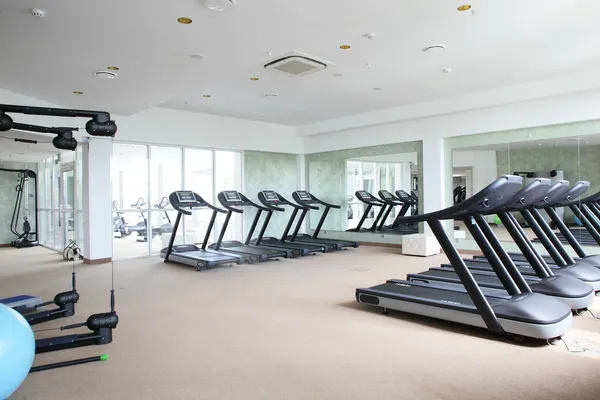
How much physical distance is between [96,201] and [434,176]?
678 centimetres

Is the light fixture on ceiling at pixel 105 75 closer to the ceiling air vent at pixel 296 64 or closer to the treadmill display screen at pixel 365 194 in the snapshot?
the ceiling air vent at pixel 296 64

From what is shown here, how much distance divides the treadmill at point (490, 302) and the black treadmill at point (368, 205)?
240 inches

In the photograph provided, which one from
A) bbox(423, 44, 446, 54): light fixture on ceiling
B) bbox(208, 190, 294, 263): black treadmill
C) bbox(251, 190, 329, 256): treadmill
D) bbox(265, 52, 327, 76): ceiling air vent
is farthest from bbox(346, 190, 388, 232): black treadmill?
bbox(423, 44, 446, 54): light fixture on ceiling

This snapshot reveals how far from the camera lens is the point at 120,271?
7.02m

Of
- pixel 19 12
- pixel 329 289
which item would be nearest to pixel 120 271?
pixel 329 289

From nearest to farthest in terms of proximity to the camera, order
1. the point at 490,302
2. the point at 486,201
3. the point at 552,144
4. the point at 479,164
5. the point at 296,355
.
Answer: the point at 296,355 → the point at 486,201 → the point at 490,302 → the point at 552,144 → the point at 479,164

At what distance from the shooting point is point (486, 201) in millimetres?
3297

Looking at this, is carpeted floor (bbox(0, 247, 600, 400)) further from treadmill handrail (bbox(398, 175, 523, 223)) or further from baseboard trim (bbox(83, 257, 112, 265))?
baseboard trim (bbox(83, 257, 112, 265))

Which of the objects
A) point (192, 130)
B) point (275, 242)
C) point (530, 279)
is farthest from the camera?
point (275, 242)

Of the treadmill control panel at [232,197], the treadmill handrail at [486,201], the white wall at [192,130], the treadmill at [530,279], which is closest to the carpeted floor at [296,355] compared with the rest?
the treadmill at [530,279]

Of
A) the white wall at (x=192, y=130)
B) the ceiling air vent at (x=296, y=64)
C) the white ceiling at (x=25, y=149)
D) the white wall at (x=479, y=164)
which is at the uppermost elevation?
the ceiling air vent at (x=296, y=64)

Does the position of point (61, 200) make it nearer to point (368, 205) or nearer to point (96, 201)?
point (96, 201)

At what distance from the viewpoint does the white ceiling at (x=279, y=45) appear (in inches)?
163

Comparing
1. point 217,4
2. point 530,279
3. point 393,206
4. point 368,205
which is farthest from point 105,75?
point 393,206
